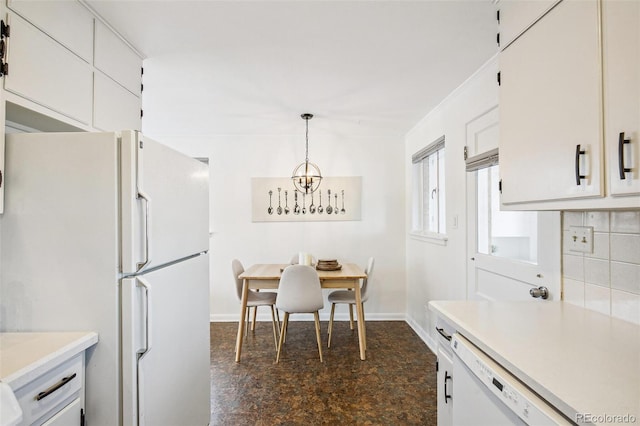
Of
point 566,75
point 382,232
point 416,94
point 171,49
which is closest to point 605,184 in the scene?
point 566,75

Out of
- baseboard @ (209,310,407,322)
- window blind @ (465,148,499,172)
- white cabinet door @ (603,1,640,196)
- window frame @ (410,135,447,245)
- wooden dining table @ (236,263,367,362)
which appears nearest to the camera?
white cabinet door @ (603,1,640,196)

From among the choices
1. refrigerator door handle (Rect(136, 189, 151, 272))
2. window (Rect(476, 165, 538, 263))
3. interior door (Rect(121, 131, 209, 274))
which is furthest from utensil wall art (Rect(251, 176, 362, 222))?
refrigerator door handle (Rect(136, 189, 151, 272))

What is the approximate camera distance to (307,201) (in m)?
3.92

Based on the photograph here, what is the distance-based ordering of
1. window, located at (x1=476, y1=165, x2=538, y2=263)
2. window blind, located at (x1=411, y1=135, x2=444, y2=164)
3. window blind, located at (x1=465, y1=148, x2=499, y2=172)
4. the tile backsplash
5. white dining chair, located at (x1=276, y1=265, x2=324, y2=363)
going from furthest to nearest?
window blind, located at (x1=411, y1=135, x2=444, y2=164), white dining chair, located at (x1=276, y1=265, x2=324, y2=363), window blind, located at (x1=465, y1=148, x2=499, y2=172), window, located at (x1=476, y1=165, x2=538, y2=263), the tile backsplash

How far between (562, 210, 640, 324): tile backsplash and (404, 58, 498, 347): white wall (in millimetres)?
1013

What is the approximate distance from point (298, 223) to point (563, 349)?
317 centimetres

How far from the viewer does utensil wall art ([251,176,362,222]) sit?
391 centimetres

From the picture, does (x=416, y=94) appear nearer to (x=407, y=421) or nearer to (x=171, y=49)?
(x=171, y=49)

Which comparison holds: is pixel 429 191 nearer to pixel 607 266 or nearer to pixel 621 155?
pixel 607 266

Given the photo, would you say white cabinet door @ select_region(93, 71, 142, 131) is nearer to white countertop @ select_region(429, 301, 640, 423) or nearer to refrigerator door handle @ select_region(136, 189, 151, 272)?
refrigerator door handle @ select_region(136, 189, 151, 272)

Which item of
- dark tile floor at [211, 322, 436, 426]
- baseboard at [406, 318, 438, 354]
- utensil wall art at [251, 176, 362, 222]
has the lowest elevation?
dark tile floor at [211, 322, 436, 426]

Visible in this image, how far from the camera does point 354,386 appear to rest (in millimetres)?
2348

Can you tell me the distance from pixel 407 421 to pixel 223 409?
125 cm

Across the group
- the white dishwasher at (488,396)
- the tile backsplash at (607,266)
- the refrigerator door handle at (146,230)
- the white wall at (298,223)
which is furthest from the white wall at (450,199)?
the refrigerator door handle at (146,230)
